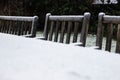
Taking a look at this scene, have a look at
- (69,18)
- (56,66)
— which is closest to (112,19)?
(69,18)

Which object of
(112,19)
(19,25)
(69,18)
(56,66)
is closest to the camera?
(56,66)

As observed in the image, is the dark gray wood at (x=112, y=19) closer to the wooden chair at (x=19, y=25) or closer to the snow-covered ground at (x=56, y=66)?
the wooden chair at (x=19, y=25)

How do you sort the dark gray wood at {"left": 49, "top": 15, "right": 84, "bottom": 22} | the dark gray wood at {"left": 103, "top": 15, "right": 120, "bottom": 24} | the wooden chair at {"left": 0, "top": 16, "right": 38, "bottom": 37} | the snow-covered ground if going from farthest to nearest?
the wooden chair at {"left": 0, "top": 16, "right": 38, "bottom": 37}, the dark gray wood at {"left": 49, "top": 15, "right": 84, "bottom": 22}, the dark gray wood at {"left": 103, "top": 15, "right": 120, "bottom": 24}, the snow-covered ground

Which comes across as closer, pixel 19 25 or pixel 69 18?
pixel 69 18

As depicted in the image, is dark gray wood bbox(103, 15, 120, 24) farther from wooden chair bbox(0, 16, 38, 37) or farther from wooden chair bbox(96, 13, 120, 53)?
wooden chair bbox(0, 16, 38, 37)

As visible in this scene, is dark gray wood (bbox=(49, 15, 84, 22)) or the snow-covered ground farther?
dark gray wood (bbox=(49, 15, 84, 22))

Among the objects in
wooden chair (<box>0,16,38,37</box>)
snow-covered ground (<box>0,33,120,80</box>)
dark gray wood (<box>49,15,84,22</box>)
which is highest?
dark gray wood (<box>49,15,84,22</box>)

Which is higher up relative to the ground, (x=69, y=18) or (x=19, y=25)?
(x=69, y=18)

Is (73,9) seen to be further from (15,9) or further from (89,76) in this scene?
(89,76)

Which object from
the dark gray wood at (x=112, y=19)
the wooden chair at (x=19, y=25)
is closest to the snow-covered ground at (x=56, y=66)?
the dark gray wood at (x=112, y=19)

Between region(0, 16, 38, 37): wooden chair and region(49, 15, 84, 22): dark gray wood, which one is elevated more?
region(49, 15, 84, 22): dark gray wood

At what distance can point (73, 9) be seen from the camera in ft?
31.0

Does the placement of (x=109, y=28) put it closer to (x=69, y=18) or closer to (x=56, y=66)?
(x=69, y=18)

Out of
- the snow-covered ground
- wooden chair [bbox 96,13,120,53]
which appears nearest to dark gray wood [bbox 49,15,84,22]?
wooden chair [bbox 96,13,120,53]
